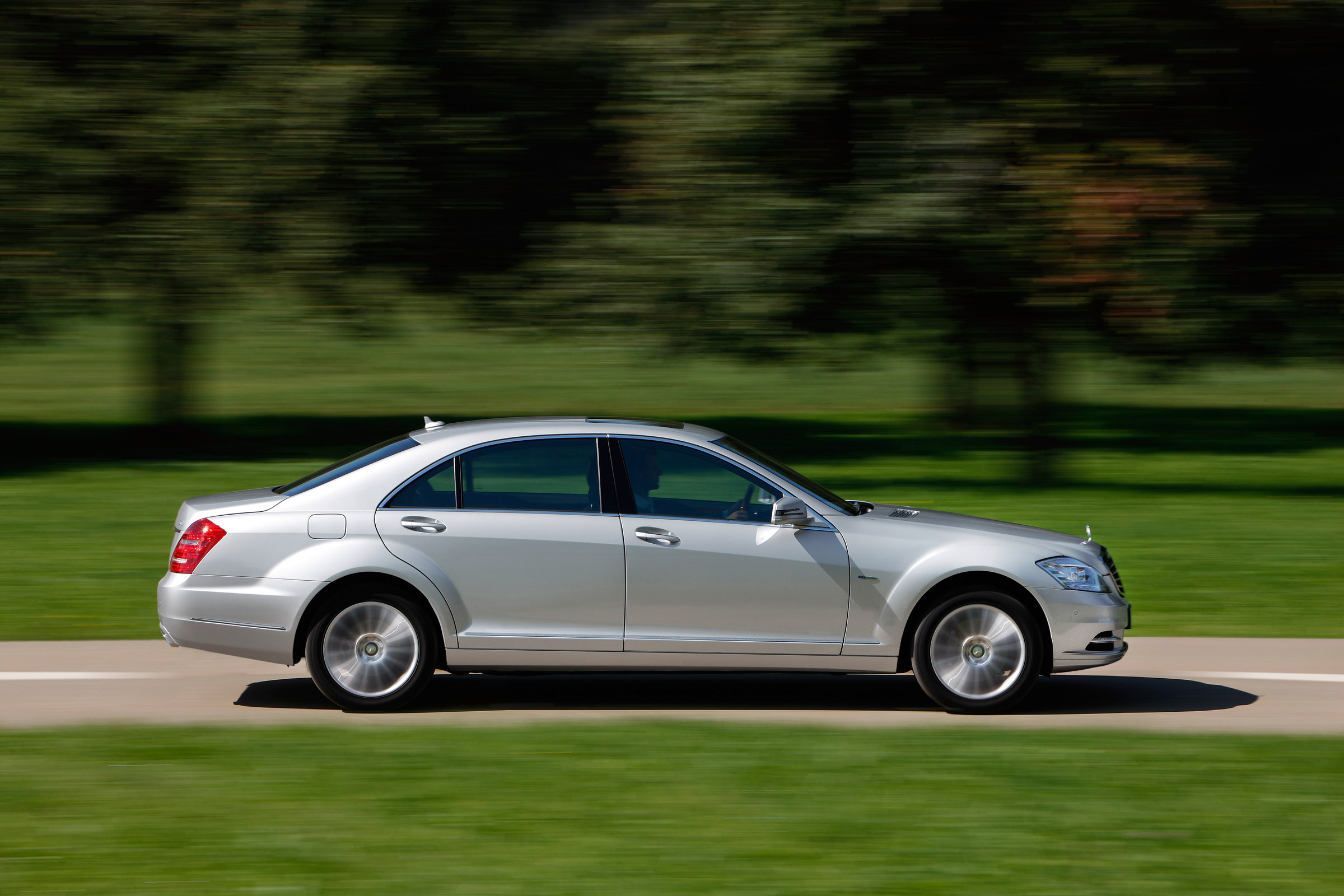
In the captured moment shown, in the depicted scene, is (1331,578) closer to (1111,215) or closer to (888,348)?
(1111,215)

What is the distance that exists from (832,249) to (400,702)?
35.6ft

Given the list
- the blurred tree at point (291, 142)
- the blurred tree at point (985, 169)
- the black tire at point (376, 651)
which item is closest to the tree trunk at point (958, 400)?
the blurred tree at point (985, 169)

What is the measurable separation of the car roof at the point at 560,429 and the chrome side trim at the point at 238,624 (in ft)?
3.67

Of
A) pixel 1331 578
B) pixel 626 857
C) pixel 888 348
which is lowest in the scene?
pixel 626 857

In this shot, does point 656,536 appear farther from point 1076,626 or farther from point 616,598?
point 1076,626

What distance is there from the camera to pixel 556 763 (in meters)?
6.43

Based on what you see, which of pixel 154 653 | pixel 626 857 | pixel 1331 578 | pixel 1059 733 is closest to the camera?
pixel 626 857

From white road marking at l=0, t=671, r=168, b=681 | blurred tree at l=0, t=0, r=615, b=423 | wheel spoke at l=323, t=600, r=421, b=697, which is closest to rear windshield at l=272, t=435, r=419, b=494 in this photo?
wheel spoke at l=323, t=600, r=421, b=697

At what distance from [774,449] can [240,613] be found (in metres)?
15.9

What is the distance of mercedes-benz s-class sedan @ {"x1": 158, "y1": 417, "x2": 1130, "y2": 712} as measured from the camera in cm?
740

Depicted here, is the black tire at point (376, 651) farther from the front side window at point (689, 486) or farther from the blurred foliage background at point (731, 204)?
the blurred foliage background at point (731, 204)

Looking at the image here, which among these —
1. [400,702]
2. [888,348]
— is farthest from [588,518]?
[888,348]

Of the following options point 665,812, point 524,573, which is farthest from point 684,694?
point 665,812

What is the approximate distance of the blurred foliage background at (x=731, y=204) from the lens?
17.1 metres
